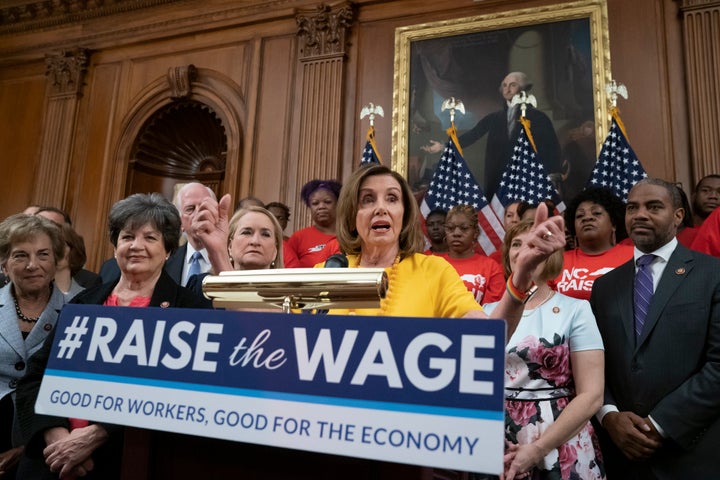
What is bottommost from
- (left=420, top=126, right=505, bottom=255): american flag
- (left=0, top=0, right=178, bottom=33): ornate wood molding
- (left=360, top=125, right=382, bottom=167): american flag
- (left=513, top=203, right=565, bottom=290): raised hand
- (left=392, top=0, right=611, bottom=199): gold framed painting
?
(left=513, top=203, right=565, bottom=290): raised hand

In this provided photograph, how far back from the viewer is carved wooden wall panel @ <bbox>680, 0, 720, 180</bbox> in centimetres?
464

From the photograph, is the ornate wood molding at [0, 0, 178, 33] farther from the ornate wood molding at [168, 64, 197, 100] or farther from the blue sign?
the blue sign

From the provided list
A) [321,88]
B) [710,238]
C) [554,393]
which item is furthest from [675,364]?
[321,88]

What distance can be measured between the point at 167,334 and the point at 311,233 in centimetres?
336

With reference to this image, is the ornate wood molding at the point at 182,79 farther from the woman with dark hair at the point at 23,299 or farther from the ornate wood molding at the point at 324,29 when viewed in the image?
the woman with dark hair at the point at 23,299

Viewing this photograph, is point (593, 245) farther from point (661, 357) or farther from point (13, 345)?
point (13, 345)

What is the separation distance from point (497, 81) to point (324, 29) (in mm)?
1891

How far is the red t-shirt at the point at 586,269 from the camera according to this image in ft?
9.96

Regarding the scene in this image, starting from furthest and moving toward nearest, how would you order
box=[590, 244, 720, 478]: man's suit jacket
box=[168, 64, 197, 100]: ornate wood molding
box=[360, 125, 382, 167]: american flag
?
box=[168, 64, 197, 100]: ornate wood molding
box=[360, 125, 382, 167]: american flag
box=[590, 244, 720, 478]: man's suit jacket

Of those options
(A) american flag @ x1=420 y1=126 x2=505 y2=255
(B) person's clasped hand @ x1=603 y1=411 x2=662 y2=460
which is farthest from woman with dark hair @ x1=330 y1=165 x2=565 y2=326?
(A) american flag @ x1=420 y1=126 x2=505 y2=255

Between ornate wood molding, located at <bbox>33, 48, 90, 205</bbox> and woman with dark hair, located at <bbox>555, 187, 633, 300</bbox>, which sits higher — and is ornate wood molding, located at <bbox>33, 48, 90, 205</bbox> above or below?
above

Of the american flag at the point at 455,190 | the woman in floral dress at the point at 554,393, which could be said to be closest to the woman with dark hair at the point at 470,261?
the american flag at the point at 455,190

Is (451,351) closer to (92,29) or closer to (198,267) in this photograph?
(198,267)

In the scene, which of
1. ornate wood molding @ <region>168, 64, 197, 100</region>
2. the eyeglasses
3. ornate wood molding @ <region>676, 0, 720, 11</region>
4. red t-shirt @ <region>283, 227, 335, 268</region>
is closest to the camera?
the eyeglasses
